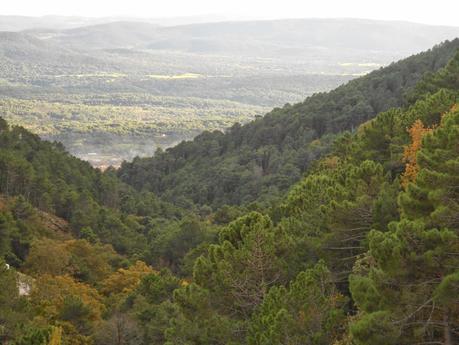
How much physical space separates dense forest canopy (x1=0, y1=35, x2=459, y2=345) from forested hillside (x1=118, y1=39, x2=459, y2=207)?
22.8 meters

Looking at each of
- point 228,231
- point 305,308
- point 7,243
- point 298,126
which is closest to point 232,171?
point 298,126

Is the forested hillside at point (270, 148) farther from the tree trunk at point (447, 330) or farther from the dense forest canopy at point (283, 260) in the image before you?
the tree trunk at point (447, 330)

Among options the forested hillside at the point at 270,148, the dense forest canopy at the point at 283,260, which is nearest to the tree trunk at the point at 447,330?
the dense forest canopy at the point at 283,260

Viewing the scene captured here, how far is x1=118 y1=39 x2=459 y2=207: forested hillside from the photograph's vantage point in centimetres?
8600

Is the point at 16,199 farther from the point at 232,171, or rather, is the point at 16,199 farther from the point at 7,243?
the point at 232,171

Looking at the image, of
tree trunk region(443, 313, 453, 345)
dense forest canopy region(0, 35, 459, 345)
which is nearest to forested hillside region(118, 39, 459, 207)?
dense forest canopy region(0, 35, 459, 345)

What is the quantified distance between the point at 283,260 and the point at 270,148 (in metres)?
74.7

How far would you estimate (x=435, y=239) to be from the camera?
14.3 meters

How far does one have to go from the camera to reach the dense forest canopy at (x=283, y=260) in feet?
47.9

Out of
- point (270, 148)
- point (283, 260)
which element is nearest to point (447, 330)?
point (283, 260)

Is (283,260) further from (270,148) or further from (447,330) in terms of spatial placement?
(270,148)

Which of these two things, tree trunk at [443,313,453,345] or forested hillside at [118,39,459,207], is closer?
tree trunk at [443,313,453,345]

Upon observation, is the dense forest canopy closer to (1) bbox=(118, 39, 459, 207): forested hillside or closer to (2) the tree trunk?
(2) the tree trunk

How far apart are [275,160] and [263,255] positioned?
70.2m
